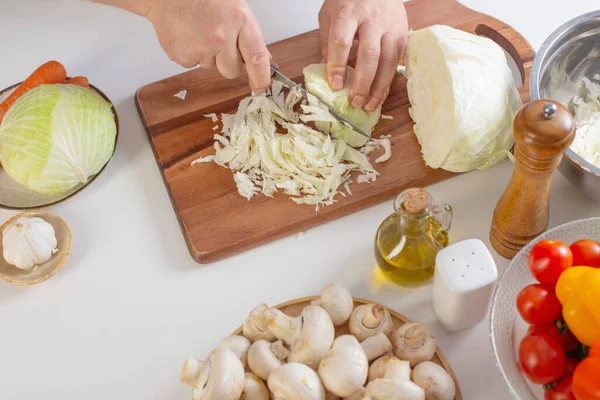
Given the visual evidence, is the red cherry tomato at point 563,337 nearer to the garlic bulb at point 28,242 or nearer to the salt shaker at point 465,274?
the salt shaker at point 465,274

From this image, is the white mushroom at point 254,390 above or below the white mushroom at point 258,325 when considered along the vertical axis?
below

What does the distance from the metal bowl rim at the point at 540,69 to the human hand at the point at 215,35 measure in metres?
0.64

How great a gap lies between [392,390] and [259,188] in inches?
27.1

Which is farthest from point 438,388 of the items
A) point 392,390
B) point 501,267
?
point 501,267

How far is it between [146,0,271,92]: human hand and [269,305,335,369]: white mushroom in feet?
2.19

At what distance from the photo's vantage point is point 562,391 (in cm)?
104

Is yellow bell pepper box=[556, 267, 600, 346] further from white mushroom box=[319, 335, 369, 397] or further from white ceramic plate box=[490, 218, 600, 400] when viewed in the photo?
white mushroom box=[319, 335, 369, 397]

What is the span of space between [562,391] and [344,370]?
14.8 inches

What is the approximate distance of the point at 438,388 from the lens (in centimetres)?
108

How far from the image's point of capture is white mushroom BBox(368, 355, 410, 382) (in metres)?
1.07

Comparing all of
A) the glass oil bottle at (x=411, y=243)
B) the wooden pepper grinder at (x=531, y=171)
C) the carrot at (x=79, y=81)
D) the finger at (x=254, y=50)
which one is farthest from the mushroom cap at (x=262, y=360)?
the carrot at (x=79, y=81)

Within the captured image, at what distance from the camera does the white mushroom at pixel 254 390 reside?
1108 millimetres

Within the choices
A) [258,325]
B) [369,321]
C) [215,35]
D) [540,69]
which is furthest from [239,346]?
[540,69]

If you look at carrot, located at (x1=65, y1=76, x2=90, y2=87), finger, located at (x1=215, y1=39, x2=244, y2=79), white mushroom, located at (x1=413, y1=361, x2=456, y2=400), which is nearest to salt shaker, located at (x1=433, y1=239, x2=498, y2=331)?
white mushroom, located at (x1=413, y1=361, x2=456, y2=400)
